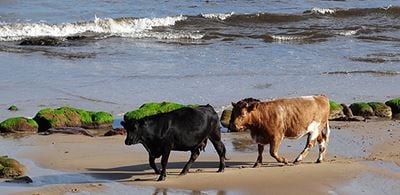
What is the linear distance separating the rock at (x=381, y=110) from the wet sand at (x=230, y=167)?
1558 millimetres

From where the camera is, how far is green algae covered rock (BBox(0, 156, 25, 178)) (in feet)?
39.3

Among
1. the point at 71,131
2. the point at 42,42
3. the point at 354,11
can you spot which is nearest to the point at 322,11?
the point at 354,11

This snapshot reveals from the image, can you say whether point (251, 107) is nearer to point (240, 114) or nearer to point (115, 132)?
point (240, 114)

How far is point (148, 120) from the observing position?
473 inches

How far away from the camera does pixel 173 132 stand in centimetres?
1211

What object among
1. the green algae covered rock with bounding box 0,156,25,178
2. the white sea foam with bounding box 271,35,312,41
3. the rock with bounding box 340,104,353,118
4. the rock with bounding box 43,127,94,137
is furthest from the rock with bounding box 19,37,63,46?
the green algae covered rock with bounding box 0,156,25,178

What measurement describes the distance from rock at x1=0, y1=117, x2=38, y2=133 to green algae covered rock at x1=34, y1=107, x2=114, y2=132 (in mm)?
228

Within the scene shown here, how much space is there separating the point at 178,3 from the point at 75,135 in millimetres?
28744

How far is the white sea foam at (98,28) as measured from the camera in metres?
33.3

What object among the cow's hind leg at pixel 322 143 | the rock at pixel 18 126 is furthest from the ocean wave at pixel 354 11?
the cow's hind leg at pixel 322 143

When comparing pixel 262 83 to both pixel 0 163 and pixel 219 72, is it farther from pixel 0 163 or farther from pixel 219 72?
pixel 0 163

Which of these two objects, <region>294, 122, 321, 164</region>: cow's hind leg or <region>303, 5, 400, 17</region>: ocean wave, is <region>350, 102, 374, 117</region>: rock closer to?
<region>294, 122, 321, 164</region>: cow's hind leg

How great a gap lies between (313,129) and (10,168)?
4767 mm

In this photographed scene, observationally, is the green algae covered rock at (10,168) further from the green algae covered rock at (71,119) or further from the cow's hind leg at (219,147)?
the green algae covered rock at (71,119)
